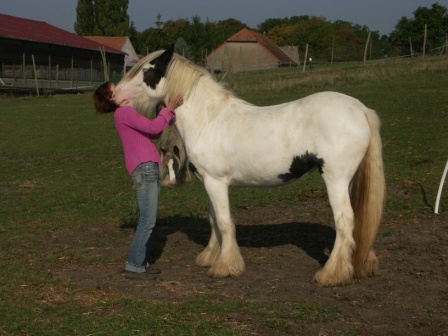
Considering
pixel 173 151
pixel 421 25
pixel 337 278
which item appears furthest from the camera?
pixel 421 25

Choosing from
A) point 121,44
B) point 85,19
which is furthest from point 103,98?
point 85,19

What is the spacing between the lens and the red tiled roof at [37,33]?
40.7m

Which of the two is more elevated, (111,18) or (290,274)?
(111,18)

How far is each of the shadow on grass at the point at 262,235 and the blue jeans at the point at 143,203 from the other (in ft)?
2.16

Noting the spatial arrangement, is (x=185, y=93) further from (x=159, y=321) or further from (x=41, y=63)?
(x=41, y=63)

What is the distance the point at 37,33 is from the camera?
44.0 m

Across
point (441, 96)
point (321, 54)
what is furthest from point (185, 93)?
point (321, 54)

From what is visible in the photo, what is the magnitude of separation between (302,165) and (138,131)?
1.62 m

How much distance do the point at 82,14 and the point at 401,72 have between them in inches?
2395

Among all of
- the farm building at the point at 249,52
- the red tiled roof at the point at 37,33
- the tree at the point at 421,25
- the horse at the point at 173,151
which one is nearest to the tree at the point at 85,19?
the farm building at the point at 249,52

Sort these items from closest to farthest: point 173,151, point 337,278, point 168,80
→ point 337,278 → point 168,80 → point 173,151

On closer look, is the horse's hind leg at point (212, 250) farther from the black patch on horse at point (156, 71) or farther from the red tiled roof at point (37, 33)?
the red tiled roof at point (37, 33)

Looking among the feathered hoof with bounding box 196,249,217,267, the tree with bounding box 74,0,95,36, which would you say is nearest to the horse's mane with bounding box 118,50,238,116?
the feathered hoof with bounding box 196,249,217,267

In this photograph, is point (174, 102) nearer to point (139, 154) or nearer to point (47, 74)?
point (139, 154)
